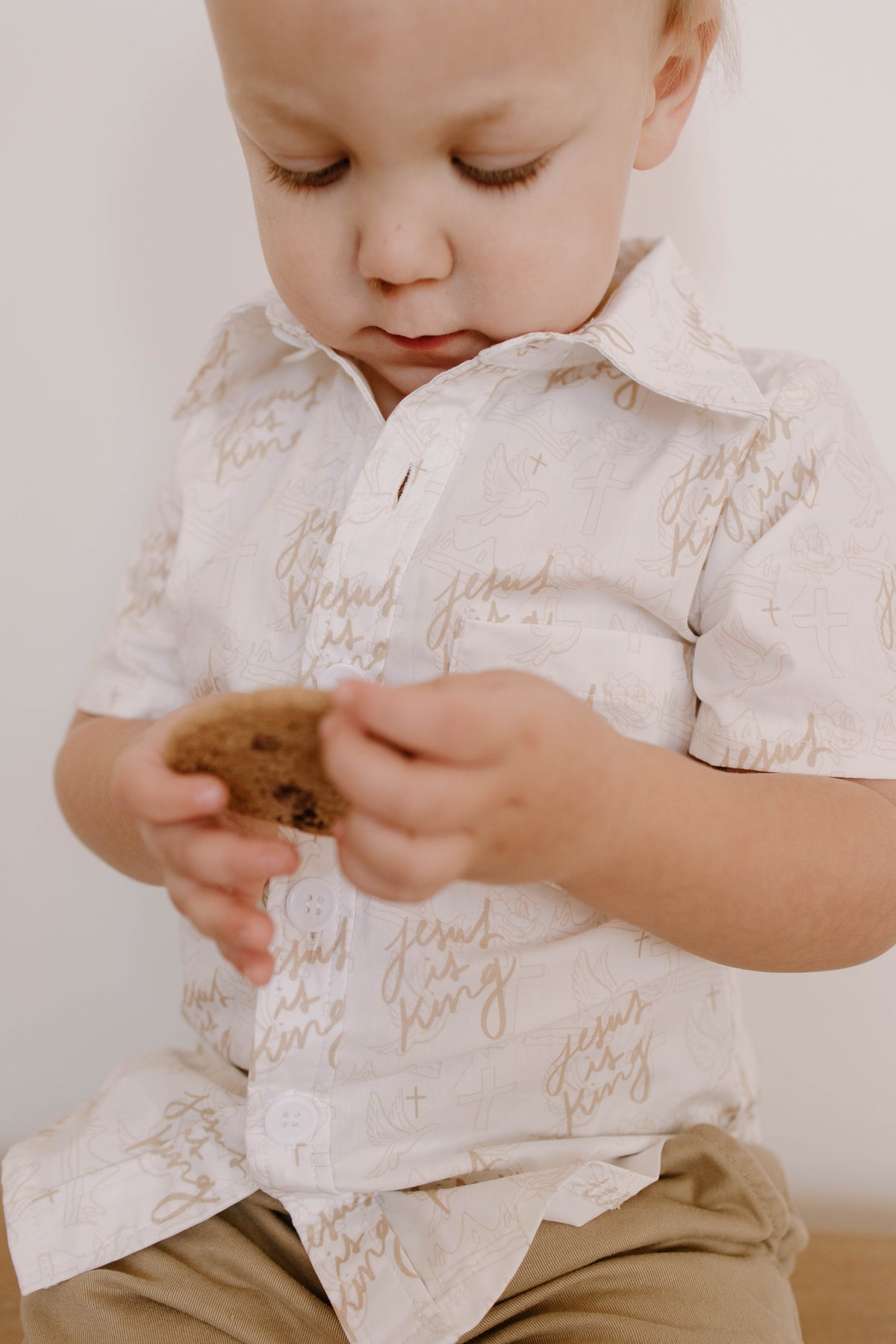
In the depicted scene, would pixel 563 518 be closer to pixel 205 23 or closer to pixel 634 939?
pixel 634 939

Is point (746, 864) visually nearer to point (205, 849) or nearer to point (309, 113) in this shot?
point (205, 849)

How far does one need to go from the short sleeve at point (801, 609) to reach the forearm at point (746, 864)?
0.03 metres

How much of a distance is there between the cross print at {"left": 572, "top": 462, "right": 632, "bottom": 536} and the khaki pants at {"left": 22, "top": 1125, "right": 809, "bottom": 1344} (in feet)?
1.20

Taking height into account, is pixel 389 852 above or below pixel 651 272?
Result: below

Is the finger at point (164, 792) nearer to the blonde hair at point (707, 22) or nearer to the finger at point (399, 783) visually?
the finger at point (399, 783)

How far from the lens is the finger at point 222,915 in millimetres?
496

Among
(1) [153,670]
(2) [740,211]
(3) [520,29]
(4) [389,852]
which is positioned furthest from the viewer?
(2) [740,211]

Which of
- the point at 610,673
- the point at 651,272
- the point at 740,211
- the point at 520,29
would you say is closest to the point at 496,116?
the point at 520,29

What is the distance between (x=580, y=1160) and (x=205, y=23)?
854 millimetres

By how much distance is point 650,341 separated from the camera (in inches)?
26.8

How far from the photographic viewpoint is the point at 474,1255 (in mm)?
631

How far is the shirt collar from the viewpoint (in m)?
0.65

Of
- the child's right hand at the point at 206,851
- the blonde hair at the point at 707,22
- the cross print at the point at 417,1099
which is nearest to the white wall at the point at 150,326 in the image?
the blonde hair at the point at 707,22

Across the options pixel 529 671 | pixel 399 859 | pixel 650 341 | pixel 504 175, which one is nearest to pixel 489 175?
pixel 504 175
